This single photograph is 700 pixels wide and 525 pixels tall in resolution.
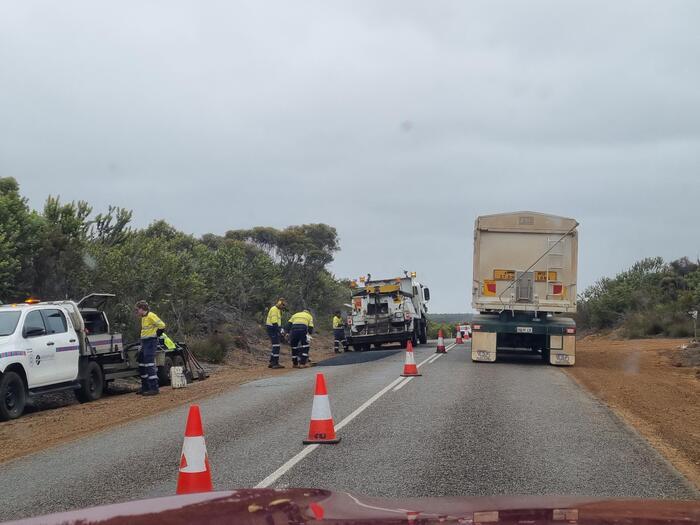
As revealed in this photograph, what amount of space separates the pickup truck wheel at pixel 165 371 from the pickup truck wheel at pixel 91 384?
5.81 feet

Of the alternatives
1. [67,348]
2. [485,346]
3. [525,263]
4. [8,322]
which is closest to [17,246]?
[67,348]

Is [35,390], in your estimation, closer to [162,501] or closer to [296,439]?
[296,439]

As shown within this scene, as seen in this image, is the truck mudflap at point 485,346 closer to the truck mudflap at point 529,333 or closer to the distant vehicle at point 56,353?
the truck mudflap at point 529,333

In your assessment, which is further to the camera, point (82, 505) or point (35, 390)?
point (35, 390)

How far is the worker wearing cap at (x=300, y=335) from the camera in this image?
22516mm

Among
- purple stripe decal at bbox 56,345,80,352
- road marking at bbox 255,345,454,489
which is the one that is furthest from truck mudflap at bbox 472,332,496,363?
purple stripe decal at bbox 56,345,80,352

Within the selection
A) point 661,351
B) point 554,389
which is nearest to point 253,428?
point 554,389

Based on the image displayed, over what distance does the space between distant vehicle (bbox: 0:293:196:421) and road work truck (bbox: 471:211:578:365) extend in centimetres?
875

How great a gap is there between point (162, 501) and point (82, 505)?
3169mm

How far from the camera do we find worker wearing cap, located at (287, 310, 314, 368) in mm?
22516

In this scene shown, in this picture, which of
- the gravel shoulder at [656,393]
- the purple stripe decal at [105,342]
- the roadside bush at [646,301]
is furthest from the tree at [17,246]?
the roadside bush at [646,301]

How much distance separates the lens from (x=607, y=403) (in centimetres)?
1316

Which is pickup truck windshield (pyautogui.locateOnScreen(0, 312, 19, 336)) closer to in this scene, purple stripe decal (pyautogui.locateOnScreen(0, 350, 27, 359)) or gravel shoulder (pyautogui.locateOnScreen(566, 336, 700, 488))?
purple stripe decal (pyautogui.locateOnScreen(0, 350, 27, 359))

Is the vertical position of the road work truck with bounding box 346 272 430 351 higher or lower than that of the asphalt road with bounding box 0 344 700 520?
higher
